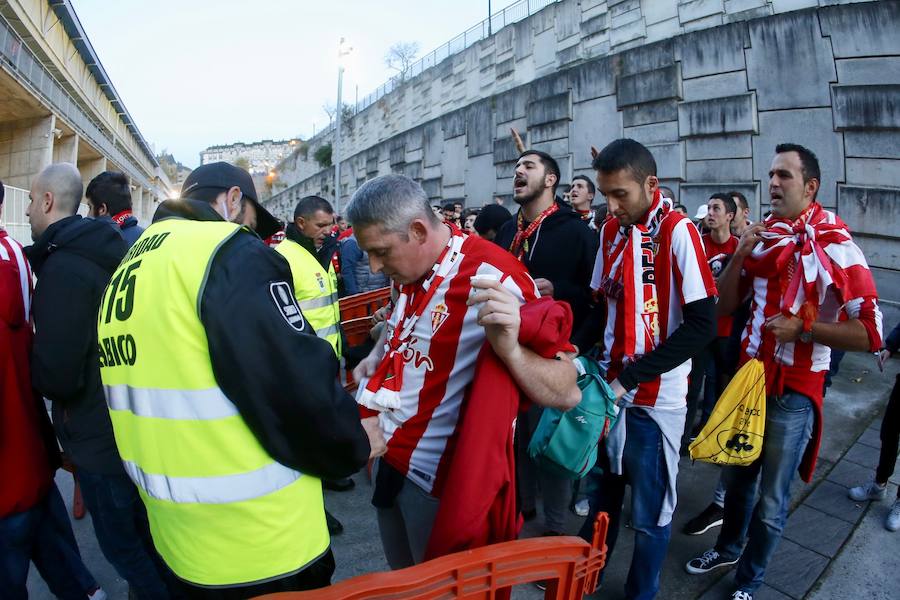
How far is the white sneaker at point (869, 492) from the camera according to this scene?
11.5 ft

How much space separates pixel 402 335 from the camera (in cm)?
193

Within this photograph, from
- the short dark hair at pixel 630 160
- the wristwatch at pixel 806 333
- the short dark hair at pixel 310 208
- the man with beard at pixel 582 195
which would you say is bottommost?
the wristwatch at pixel 806 333

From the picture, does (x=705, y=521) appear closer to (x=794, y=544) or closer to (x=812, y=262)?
(x=794, y=544)

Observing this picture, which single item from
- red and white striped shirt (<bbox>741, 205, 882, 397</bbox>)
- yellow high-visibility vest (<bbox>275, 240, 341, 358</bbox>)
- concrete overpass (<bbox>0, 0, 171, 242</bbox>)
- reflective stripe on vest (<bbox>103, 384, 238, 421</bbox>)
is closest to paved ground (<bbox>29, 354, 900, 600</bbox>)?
red and white striped shirt (<bbox>741, 205, 882, 397</bbox>)

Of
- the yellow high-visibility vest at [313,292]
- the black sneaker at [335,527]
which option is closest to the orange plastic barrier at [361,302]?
the yellow high-visibility vest at [313,292]

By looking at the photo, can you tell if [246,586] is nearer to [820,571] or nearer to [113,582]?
[113,582]

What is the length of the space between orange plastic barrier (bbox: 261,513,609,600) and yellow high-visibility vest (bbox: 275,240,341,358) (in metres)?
1.92

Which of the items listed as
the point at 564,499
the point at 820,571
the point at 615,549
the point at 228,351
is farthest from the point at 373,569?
the point at 820,571

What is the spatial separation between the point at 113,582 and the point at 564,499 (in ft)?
9.19

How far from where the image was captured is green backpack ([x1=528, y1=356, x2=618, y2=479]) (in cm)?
196

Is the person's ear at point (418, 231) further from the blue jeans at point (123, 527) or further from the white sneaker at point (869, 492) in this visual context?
the white sneaker at point (869, 492)

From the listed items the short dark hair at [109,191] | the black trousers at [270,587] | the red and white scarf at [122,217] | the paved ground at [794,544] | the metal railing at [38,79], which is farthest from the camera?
the metal railing at [38,79]

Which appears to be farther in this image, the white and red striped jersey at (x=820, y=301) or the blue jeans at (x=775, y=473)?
the blue jeans at (x=775, y=473)

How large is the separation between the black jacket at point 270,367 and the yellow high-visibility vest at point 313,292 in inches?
62.6
